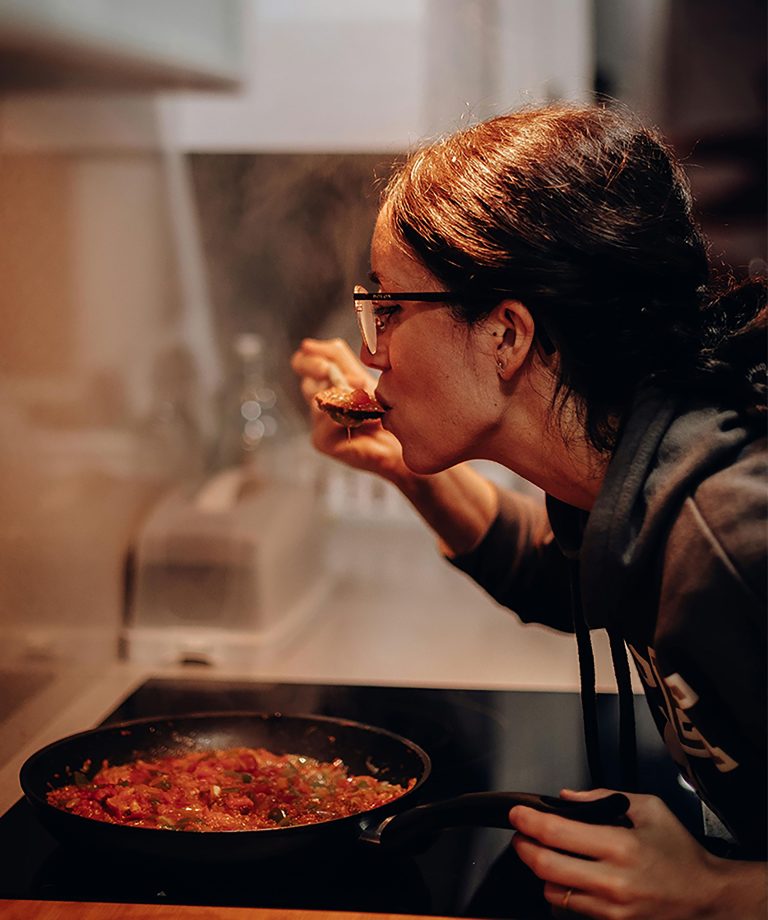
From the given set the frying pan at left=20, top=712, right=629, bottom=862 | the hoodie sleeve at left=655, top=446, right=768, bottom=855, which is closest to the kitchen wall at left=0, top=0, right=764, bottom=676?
the frying pan at left=20, top=712, right=629, bottom=862

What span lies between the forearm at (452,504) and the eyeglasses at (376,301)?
→ 0.31 m

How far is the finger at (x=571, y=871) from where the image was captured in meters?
1.01

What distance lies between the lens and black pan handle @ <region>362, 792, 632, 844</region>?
1051 millimetres

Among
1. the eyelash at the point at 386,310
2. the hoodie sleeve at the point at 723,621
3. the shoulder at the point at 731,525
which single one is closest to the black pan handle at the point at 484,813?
the hoodie sleeve at the point at 723,621

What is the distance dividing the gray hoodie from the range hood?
0.92 metres

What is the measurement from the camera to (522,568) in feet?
5.13

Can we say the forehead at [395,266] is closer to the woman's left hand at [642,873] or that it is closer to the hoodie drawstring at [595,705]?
the hoodie drawstring at [595,705]

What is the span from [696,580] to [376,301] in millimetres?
433

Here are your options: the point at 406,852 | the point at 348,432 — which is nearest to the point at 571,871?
the point at 406,852

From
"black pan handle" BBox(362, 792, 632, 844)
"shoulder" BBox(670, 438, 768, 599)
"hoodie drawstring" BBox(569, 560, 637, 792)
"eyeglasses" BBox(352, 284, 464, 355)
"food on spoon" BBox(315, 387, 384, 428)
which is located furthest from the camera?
"food on spoon" BBox(315, 387, 384, 428)

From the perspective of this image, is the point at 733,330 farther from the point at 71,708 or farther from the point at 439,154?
the point at 71,708

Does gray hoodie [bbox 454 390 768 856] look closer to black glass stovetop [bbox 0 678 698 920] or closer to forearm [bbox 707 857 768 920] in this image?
forearm [bbox 707 857 768 920]

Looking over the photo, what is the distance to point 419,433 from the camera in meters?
1.22

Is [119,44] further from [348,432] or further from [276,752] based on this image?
[276,752]
